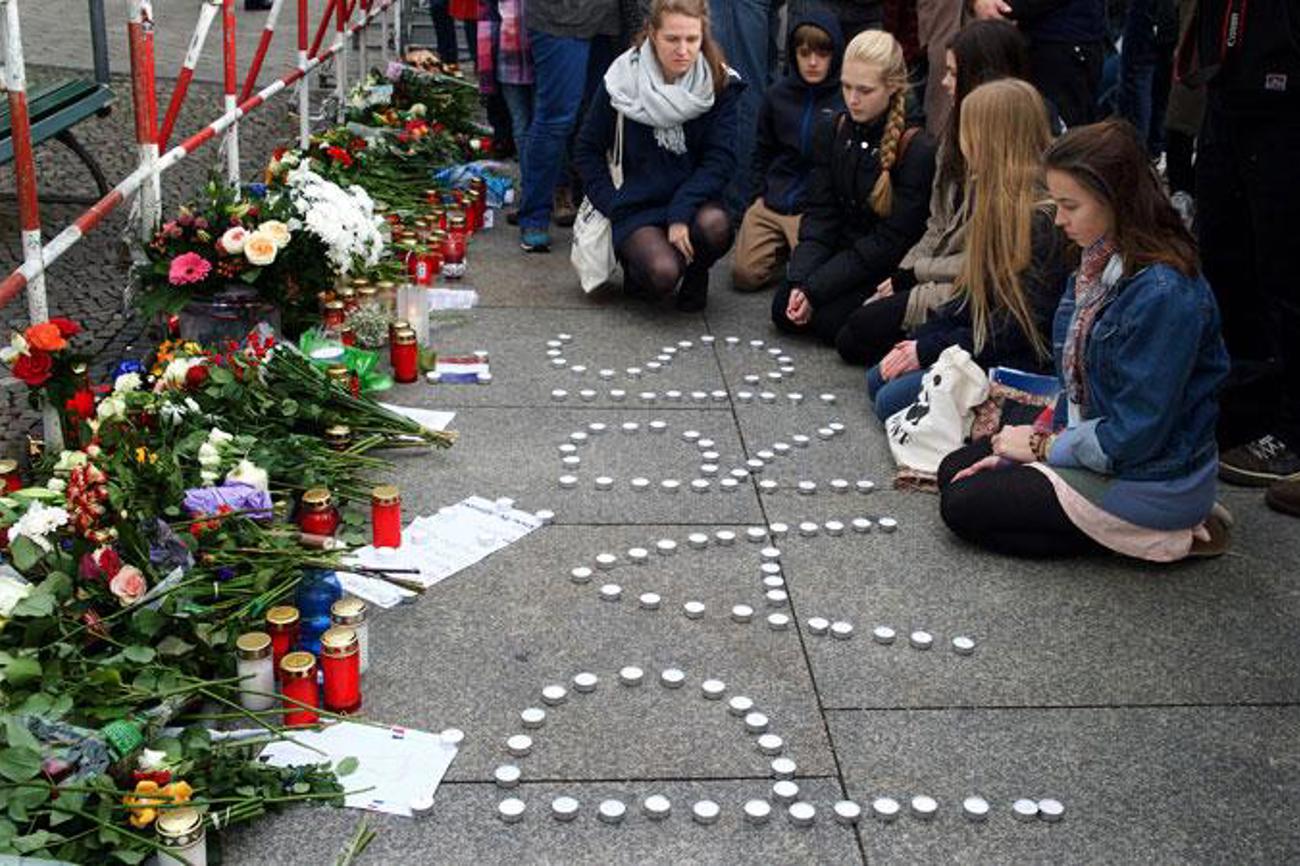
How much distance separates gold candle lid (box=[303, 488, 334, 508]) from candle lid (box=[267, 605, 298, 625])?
54 centimetres

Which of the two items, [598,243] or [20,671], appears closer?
[20,671]

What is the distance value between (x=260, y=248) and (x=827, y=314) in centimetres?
224

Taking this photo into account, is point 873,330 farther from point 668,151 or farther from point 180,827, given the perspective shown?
point 180,827

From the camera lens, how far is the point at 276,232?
5.27 metres

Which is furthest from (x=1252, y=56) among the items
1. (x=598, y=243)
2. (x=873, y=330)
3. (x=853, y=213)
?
(x=598, y=243)

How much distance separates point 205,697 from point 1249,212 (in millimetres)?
3699

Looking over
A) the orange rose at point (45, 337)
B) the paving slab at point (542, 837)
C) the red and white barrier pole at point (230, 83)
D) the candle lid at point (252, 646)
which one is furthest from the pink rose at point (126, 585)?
the red and white barrier pole at point (230, 83)

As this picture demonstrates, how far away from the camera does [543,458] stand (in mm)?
4859

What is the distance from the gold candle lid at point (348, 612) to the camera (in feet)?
11.1

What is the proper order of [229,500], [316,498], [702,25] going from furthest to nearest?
[702,25] → [316,498] → [229,500]

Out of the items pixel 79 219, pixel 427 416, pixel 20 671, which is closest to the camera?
pixel 20 671

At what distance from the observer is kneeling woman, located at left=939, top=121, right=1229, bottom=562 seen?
12.8 ft

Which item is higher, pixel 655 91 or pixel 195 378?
pixel 655 91

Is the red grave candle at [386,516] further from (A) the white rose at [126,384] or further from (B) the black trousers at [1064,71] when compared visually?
(B) the black trousers at [1064,71]
